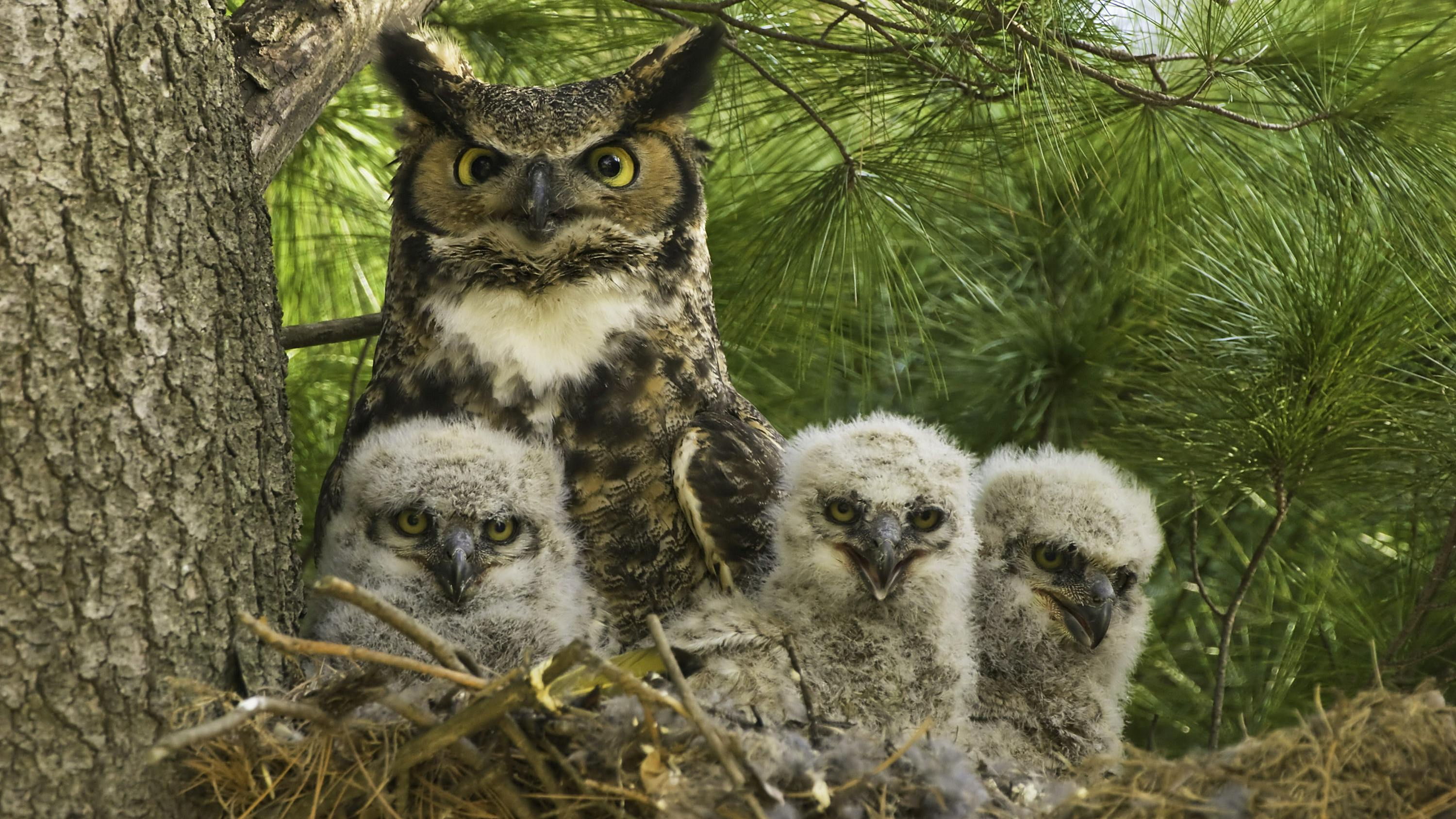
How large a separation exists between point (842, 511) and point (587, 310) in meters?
0.51

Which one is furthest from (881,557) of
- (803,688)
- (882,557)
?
(803,688)

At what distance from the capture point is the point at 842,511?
5.62 ft

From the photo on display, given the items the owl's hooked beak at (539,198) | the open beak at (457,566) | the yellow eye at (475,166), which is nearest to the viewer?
the open beak at (457,566)

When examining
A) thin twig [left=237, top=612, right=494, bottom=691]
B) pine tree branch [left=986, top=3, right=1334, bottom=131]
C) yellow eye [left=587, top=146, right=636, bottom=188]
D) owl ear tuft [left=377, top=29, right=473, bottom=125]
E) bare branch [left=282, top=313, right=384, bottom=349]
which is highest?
pine tree branch [left=986, top=3, right=1334, bottom=131]

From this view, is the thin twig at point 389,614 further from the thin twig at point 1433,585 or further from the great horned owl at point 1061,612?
the thin twig at point 1433,585

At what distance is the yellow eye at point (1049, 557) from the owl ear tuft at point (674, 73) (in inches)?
33.9

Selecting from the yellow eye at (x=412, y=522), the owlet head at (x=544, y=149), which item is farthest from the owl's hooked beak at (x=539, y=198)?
the yellow eye at (x=412, y=522)

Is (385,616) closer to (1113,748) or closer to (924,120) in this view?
(1113,748)

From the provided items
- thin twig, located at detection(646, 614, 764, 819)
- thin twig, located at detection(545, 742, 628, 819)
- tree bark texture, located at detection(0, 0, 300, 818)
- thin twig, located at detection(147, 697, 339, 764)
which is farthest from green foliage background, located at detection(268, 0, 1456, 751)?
tree bark texture, located at detection(0, 0, 300, 818)

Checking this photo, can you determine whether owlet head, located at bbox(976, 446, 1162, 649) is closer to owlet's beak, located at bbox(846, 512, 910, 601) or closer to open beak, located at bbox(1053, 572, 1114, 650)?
open beak, located at bbox(1053, 572, 1114, 650)

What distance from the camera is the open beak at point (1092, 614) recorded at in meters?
1.78

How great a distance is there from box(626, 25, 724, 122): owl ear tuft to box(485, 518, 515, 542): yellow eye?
0.64 m

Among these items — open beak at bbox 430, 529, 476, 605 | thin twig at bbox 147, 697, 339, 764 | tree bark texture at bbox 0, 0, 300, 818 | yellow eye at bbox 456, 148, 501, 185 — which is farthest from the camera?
yellow eye at bbox 456, 148, 501, 185

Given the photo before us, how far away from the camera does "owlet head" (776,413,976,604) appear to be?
1.69 m
